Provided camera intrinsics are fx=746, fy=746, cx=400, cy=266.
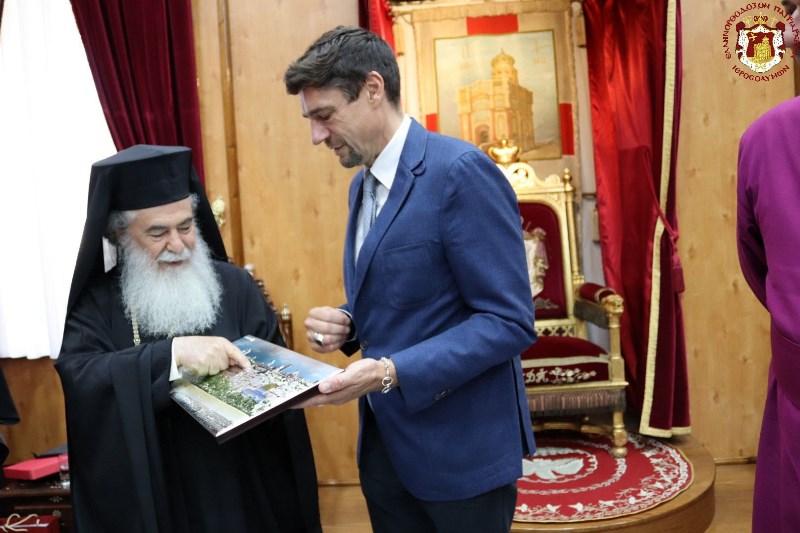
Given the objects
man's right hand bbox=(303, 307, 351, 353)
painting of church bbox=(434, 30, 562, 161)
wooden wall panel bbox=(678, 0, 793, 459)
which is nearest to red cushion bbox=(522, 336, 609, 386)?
wooden wall panel bbox=(678, 0, 793, 459)

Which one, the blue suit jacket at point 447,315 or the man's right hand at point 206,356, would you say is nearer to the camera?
the blue suit jacket at point 447,315

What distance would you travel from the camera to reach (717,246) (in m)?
4.34

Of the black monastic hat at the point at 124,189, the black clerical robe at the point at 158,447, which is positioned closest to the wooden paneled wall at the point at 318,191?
the black clerical robe at the point at 158,447

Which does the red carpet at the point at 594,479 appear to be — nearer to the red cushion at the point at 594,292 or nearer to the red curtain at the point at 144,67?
the red cushion at the point at 594,292

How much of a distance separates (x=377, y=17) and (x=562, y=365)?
2082mm

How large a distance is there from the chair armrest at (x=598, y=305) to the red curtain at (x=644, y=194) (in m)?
0.22

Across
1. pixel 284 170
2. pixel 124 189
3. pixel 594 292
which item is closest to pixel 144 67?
pixel 284 170

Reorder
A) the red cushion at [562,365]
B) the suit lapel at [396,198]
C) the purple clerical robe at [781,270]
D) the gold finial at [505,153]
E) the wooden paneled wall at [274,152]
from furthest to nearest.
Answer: the gold finial at [505,153] → the wooden paneled wall at [274,152] → the red cushion at [562,365] → the suit lapel at [396,198] → the purple clerical robe at [781,270]

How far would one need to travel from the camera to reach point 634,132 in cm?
420

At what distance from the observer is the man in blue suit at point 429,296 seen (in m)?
1.62

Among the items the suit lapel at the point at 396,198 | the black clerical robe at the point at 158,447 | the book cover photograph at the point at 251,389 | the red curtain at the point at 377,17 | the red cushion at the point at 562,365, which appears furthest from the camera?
the red curtain at the point at 377,17

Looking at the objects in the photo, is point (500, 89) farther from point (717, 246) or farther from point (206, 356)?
point (206, 356)

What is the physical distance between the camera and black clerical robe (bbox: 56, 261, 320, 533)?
1.93 meters

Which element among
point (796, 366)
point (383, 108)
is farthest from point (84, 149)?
point (796, 366)
